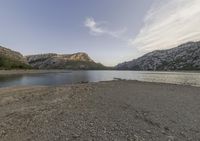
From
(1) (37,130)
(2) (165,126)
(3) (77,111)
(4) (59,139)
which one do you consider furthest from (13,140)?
(2) (165,126)

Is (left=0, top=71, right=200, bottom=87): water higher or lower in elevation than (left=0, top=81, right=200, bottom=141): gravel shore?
lower

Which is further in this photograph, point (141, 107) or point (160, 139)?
point (141, 107)

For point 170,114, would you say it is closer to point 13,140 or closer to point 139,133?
point 139,133

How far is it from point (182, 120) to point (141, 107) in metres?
3.34

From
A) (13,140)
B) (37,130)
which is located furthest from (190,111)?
(13,140)

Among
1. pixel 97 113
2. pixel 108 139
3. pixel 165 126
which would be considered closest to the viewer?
pixel 108 139

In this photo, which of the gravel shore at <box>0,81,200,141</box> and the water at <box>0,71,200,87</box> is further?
the water at <box>0,71,200,87</box>

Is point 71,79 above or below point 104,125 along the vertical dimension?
below

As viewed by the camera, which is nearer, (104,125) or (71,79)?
(104,125)

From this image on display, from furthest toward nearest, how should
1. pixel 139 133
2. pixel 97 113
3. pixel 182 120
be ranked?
pixel 97 113, pixel 182 120, pixel 139 133

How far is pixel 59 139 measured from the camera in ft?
24.3

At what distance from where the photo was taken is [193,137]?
7.62 meters

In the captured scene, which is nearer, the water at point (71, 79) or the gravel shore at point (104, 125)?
the gravel shore at point (104, 125)

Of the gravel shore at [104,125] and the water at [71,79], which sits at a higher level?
the gravel shore at [104,125]
